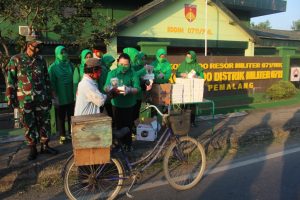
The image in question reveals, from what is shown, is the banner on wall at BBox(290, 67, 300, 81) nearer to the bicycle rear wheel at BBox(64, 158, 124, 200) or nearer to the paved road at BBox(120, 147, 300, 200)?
the paved road at BBox(120, 147, 300, 200)

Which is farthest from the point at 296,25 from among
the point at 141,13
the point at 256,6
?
the point at 141,13

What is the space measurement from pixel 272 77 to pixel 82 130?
9.64m

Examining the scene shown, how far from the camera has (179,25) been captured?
18.1 meters

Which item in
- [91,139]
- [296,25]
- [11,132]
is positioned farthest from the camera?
[296,25]

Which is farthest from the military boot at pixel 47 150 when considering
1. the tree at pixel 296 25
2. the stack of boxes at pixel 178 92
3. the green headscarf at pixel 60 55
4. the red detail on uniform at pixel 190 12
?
the tree at pixel 296 25

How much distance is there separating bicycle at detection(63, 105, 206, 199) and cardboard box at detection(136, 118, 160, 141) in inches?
14.5

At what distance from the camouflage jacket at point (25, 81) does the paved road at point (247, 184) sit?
2.03 metres

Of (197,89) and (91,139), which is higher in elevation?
(197,89)

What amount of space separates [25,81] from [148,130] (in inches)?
73.3

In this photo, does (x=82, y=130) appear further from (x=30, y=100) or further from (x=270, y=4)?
(x=270, y=4)

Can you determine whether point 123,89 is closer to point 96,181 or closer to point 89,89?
point 89,89

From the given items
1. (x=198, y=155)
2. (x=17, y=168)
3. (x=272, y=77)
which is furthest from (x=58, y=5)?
(x=272, y=77)

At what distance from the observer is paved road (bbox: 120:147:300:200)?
457cm

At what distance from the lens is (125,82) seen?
5.43m
